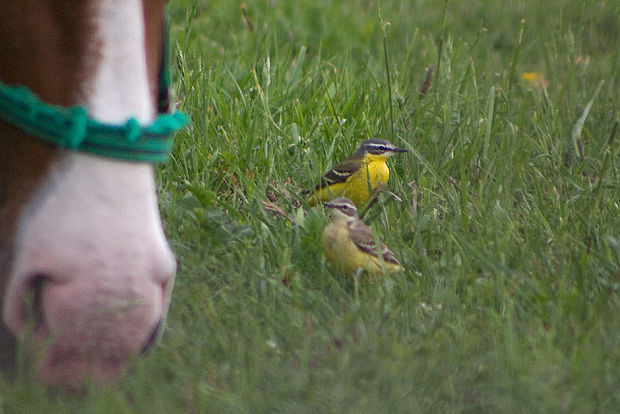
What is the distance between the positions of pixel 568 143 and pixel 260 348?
2.44m

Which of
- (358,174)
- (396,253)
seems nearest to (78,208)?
(396,253)

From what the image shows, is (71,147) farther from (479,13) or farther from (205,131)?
(479,13)

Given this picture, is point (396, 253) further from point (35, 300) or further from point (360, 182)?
point (35, 300)

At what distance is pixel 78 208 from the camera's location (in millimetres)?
1725

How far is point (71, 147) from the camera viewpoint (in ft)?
5.72

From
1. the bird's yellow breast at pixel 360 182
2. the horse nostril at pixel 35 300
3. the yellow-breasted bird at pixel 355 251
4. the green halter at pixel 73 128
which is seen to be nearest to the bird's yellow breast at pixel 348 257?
the yellow-breasted bird at pixel 355 251

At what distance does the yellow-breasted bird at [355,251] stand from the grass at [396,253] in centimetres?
5

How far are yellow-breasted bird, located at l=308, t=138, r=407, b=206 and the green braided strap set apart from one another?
1746 millimetres

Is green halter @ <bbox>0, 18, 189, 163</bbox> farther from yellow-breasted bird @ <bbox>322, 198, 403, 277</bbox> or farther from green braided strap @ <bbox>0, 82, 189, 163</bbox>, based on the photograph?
yellow-breasted bird @ <bbox>322, 198, 403, 277</bbox>

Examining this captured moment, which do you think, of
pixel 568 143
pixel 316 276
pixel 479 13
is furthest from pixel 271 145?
pixel 479 13

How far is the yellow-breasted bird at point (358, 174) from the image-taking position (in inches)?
140

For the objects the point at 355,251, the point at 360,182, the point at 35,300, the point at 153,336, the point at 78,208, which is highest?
the point at 78,208

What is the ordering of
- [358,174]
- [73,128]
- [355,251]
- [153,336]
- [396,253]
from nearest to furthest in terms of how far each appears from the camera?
1. [73,128]
2. [153,336]
3. [355,251]
4. [396,253]
5. [358,174]

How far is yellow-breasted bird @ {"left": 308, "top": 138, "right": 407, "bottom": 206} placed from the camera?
3.54m
